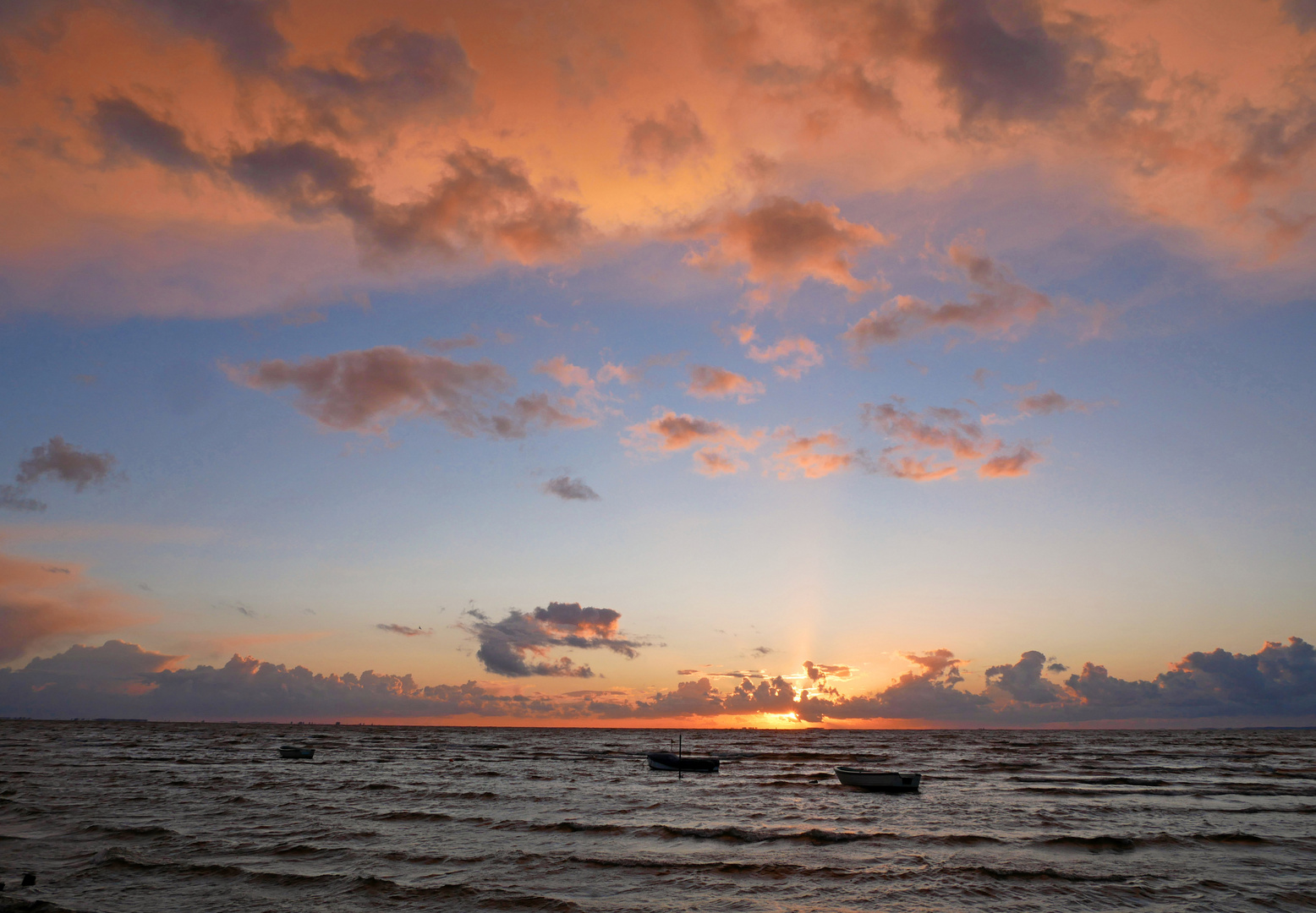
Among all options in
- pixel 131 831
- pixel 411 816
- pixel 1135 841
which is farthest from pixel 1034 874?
pixel 131 831

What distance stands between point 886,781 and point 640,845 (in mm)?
33595

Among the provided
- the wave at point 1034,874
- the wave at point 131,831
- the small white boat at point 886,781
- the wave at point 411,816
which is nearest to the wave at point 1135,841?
the wave at point 1034,874

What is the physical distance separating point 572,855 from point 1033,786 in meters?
55.5

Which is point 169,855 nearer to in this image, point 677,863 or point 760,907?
point 677,863

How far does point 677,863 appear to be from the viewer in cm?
3191

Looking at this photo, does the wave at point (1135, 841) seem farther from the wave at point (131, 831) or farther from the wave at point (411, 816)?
the wave at point (131, 831)

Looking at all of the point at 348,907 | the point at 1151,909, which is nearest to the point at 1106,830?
the point at 1151,909

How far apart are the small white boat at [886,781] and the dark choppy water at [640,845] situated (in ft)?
3.85

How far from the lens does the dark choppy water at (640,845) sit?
85.9 feet

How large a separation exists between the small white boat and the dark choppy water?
1.17 meters

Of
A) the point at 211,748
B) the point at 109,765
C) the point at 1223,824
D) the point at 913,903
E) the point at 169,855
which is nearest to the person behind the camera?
the point at 913,903

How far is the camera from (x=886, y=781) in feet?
203

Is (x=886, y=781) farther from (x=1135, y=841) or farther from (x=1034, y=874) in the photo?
(x=1034, y=874)

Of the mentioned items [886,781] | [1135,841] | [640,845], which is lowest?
[886,781]
